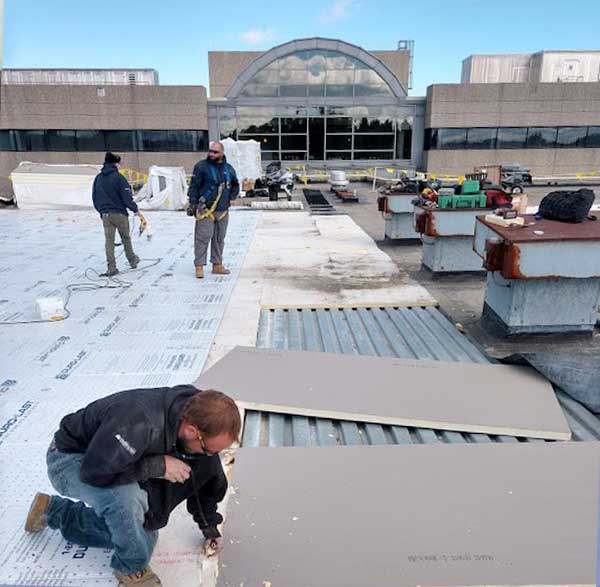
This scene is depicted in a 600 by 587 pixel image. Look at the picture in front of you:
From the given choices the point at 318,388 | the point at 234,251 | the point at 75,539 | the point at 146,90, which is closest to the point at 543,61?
the point at 146,90

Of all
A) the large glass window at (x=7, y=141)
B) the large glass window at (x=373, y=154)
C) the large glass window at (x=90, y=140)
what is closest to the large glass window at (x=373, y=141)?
the large glass window at (x=373, y=154)

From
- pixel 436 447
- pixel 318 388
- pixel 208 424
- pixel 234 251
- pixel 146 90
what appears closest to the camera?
pixel 208 424

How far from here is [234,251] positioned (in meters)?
8.12

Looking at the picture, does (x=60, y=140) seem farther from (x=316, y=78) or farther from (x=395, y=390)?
(x=395, y=390)

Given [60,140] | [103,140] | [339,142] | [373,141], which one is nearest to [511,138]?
[373,141]

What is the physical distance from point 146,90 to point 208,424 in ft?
82.2

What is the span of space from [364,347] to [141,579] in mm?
2590

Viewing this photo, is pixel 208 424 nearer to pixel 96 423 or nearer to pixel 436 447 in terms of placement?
pixel 96 423

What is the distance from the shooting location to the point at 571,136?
80.5 feet

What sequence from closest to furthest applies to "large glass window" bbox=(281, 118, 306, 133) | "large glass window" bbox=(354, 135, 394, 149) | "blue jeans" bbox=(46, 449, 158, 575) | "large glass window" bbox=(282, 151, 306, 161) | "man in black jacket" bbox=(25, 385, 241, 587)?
"man in black jacket" bbox=(25, 385, 241, 587) → "blue jeans" bbox=(46, 449, 158, 575) → "large glass window" bbox=(281, 118, 306, 133) → "large glass window" bbox=(354, 135, 394, 149) → "large glass window" bbox=(282, 151, 306, 161)

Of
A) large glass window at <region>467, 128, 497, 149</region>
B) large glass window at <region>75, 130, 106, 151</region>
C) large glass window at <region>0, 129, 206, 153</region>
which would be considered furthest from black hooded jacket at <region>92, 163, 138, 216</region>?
large glass window at <region>467, 128, 497, 149</region>

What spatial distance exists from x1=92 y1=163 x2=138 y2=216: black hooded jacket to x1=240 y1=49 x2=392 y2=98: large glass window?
66.0 feet

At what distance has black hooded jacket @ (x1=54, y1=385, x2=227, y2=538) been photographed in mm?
1629

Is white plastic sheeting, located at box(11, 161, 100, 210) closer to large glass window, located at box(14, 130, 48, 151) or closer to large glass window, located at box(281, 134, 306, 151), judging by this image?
large glass window, located at box(14, 130, 48, 151)
